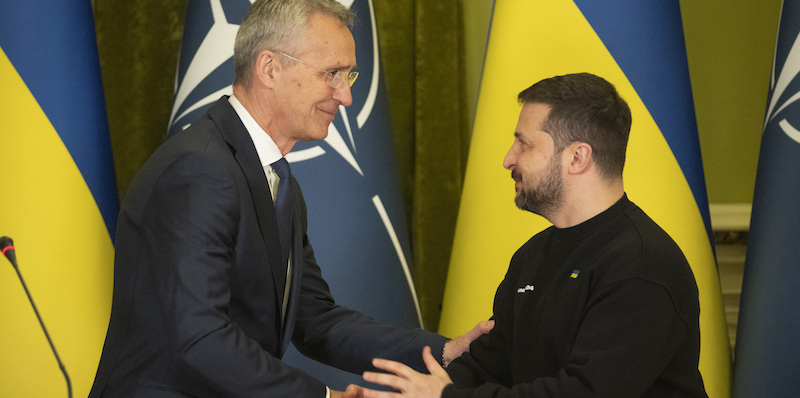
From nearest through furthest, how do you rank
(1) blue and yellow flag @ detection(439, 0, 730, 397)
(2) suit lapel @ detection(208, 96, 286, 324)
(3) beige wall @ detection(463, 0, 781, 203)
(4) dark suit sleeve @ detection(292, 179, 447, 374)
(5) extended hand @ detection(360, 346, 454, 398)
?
(5) extended hand @ detection(360, 346, 454, 398)
(2) suit lapel @ detection(208, 96, 286, 324)
(4) dark suit sleeve @ detection(292, 179, 447, 374)
(1) blue and yellow flag @ detection(439, 0, 730, 397)
(3) beige wall @ detection(463, 0, 781, 203)

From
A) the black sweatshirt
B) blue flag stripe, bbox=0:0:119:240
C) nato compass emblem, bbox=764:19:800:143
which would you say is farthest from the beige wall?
blue flag stripe, bbox=0:0:119:240

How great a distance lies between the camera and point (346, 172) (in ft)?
7.78

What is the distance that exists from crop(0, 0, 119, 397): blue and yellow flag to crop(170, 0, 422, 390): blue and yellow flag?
0.29 m

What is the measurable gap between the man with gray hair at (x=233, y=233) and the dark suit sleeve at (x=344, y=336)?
Answer: 0.13 meters

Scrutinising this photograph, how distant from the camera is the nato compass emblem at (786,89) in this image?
210 centimetres

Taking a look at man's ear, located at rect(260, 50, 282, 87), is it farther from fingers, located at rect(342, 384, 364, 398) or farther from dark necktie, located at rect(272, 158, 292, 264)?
fingers, located at rect(342, 384, 364, 398)

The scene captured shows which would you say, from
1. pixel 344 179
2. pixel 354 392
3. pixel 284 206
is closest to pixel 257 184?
pixel 284 206

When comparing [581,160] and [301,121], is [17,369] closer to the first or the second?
[301,121]

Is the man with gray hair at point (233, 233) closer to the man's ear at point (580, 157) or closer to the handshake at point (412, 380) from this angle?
the handshake at point (412, 380)

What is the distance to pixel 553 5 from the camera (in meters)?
2.26

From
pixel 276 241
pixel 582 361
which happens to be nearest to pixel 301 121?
pixel 276 241

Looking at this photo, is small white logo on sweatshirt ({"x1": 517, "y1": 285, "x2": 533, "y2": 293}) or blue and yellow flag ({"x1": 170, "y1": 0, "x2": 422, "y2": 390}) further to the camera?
blue and yellow flag ({"x1": 170, "y1": 0, "x2": 422, "y2": 390})

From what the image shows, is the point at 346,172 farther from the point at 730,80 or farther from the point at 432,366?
the point at 730,80

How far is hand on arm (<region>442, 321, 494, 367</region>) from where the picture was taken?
1709 mm
